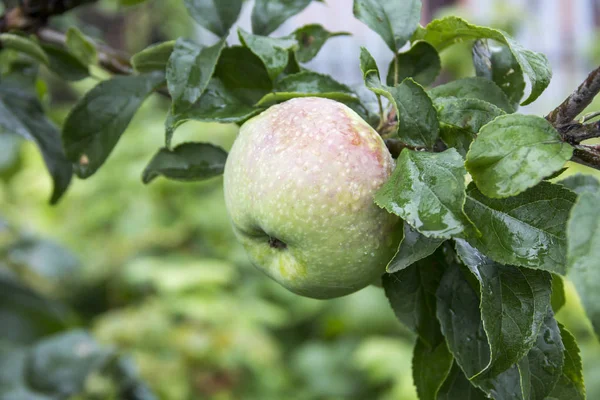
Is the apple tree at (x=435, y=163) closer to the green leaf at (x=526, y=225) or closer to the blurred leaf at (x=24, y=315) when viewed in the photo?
the green leaf at (x=526, y=225)

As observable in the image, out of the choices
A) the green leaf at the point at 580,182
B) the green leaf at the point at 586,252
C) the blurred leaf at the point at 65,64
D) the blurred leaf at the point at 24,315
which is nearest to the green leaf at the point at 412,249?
the green leaf at the point at 586,252

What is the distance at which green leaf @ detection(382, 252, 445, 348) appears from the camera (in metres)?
0.49

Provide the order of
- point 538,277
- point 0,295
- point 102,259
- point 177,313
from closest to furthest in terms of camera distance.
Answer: point 538,277, point 0,295, point 177,313, point 102,259

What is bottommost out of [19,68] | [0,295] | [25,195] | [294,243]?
[25,195]

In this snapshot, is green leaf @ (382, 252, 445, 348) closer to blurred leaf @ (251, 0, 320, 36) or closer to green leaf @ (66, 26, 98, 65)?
blurred leaf @ (251, 0, 320, 36)

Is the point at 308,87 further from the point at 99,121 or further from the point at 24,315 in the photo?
the point at 24,315

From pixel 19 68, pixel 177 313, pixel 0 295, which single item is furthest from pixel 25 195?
pixel 19 68

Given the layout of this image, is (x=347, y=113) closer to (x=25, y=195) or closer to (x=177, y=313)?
(x=177, y=313)

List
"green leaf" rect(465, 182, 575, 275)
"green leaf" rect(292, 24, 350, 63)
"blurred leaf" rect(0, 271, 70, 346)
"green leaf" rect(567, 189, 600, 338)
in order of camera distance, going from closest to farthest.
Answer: "green leaf" rect(567, 189, 600, 338)
"green leaf" rect(465, 182, 575, 275)
"green leaf" rect(292, 24, 350, 63)
"blurred leaf" rect(0, 271, 70, 346)

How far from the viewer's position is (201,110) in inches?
20.1

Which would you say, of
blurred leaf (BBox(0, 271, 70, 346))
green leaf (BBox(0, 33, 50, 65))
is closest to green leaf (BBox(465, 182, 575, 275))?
green leaf (BBox(0, 33, 50, 65))

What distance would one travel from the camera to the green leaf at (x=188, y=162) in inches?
23.3

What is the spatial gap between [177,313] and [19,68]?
1.26 meters

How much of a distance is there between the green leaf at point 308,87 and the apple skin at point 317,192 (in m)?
0.02
